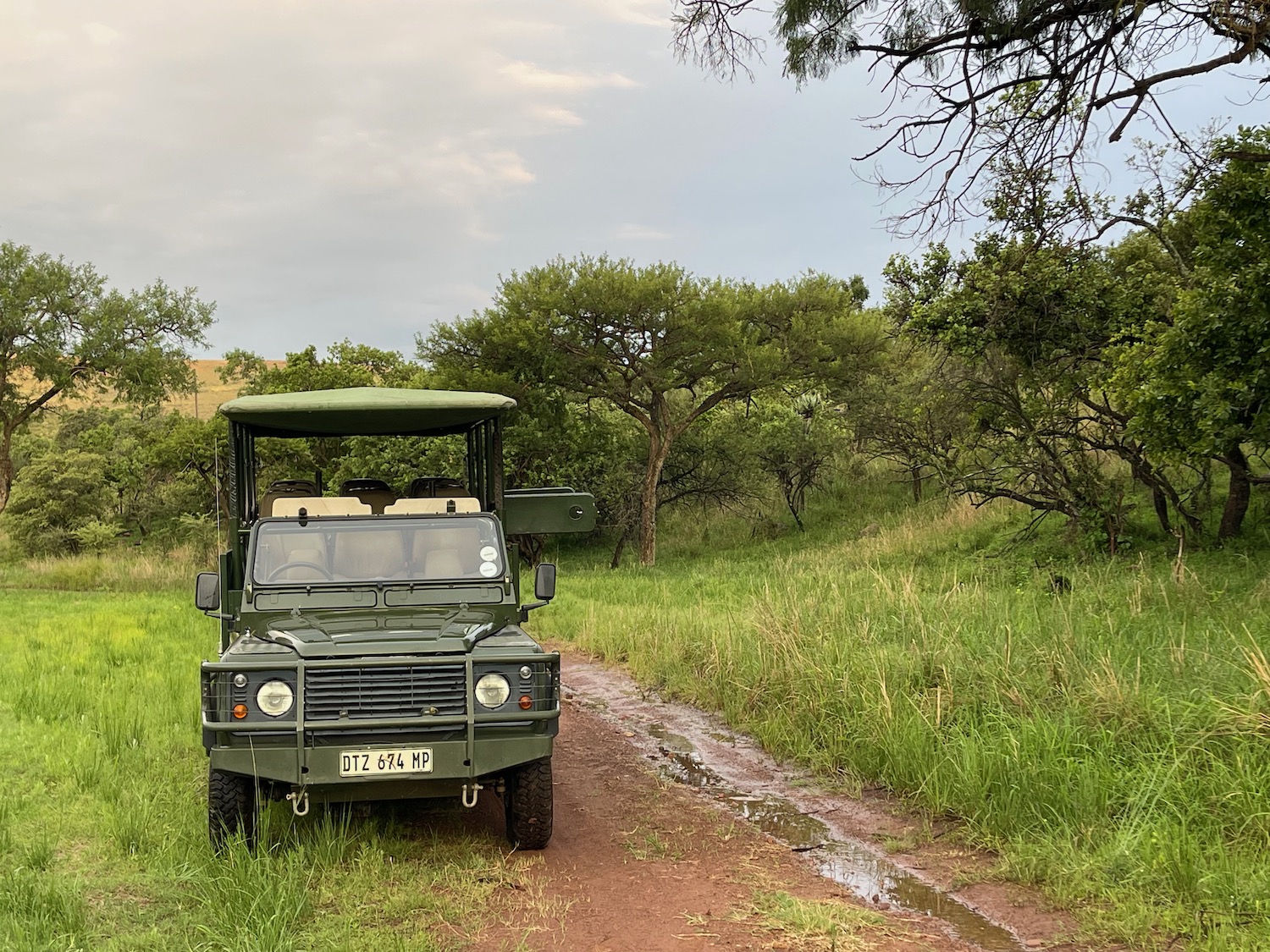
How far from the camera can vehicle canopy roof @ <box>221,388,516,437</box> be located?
7.32 meters

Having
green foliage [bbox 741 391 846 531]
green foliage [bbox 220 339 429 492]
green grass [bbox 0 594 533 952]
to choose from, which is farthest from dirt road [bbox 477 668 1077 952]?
green foliage [bbox 741 391 846 531]

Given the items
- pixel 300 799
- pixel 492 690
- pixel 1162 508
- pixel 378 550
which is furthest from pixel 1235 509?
pixel 300 799

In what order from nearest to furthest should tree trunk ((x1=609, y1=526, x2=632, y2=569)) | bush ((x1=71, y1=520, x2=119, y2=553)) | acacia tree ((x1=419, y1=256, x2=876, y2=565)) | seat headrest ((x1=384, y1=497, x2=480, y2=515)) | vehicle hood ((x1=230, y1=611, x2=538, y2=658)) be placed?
vehicle hood ((x1=230, y1=611, x2=538, y2=658)), seat headrest ((x1=384, y1=497, x2=480, y2=515)), acacia tree ((x1=419, y1=256, x2=876, y2=565)), tree trunk ((x1=609, y1=526, x2=632, y2=569)), bush ((x1=71, y1=520, x2=119, y2=553))

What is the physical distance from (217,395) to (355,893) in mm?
104216


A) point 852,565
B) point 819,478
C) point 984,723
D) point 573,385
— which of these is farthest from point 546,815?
point 819,478

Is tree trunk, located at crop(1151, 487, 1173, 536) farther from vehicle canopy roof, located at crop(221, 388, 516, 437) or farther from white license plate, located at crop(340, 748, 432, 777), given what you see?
white license plate, located at crop(340, 748, 432, 777)

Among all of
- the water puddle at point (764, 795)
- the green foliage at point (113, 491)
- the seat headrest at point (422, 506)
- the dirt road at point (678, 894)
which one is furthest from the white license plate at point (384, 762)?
the green foliage at point (113, 491)

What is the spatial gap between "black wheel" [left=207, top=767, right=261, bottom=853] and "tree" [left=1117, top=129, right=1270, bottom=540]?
932 cm

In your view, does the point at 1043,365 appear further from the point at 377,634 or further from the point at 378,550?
the point at 377,634

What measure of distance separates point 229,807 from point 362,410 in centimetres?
341

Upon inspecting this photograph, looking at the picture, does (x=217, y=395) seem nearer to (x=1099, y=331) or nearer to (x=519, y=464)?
(x=519, y=464)

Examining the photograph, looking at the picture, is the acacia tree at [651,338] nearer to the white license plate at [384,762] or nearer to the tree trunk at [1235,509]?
the tree trunk at [1235,509]

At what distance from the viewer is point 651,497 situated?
25250 mm

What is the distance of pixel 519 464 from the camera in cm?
2631
